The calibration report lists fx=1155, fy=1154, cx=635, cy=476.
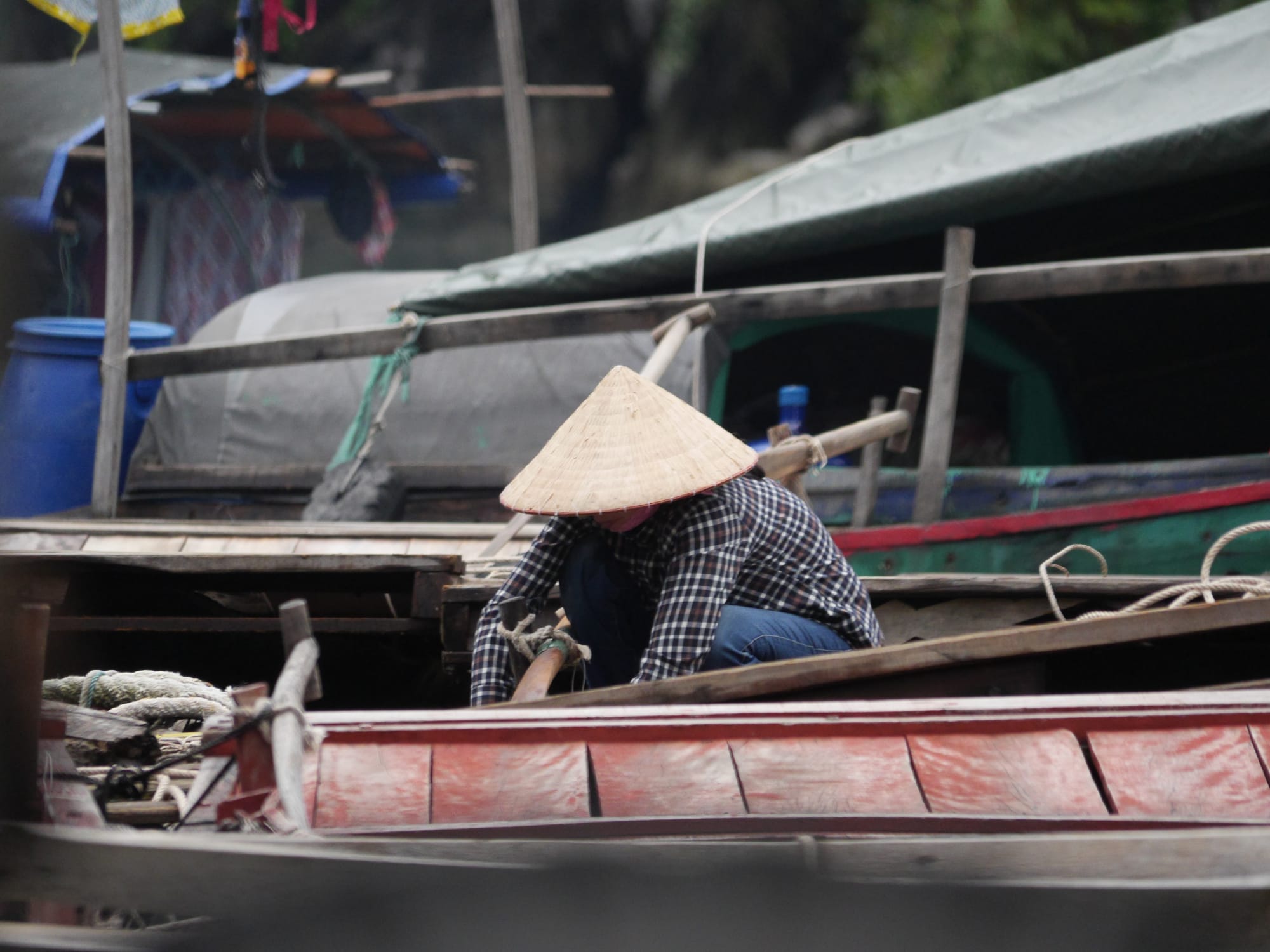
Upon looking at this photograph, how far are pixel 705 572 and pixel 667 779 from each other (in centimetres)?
79

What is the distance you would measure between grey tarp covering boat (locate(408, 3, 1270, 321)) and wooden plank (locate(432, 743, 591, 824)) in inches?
→ 138

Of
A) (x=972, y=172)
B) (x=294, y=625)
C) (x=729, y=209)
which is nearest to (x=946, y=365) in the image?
(x=972, y=172)

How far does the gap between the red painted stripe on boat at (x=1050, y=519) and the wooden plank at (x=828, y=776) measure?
8.25 feet

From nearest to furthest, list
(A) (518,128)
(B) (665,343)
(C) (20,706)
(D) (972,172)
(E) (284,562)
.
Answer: (C) (20,706) → (E) (284,562) → (B) (665,343) → (D) (972,172) → (A) (518,128)

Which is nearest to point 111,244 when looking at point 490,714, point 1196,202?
point 490,714

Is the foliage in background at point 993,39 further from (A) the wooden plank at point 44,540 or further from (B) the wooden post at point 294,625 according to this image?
(B) the wooden post at point 294,625

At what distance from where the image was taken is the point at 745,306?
4.54 meters

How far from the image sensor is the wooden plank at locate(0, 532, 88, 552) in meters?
4.10

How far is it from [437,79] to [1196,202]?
1052 cm

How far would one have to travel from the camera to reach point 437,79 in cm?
1389

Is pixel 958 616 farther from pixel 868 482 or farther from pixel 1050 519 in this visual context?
pixel 868 482

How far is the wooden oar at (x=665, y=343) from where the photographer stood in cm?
398

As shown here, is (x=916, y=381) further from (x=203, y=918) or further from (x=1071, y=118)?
(x=203, y=918)

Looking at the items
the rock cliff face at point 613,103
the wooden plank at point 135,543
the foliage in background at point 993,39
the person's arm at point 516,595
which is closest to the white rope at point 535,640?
the person's arm at point 516,595
